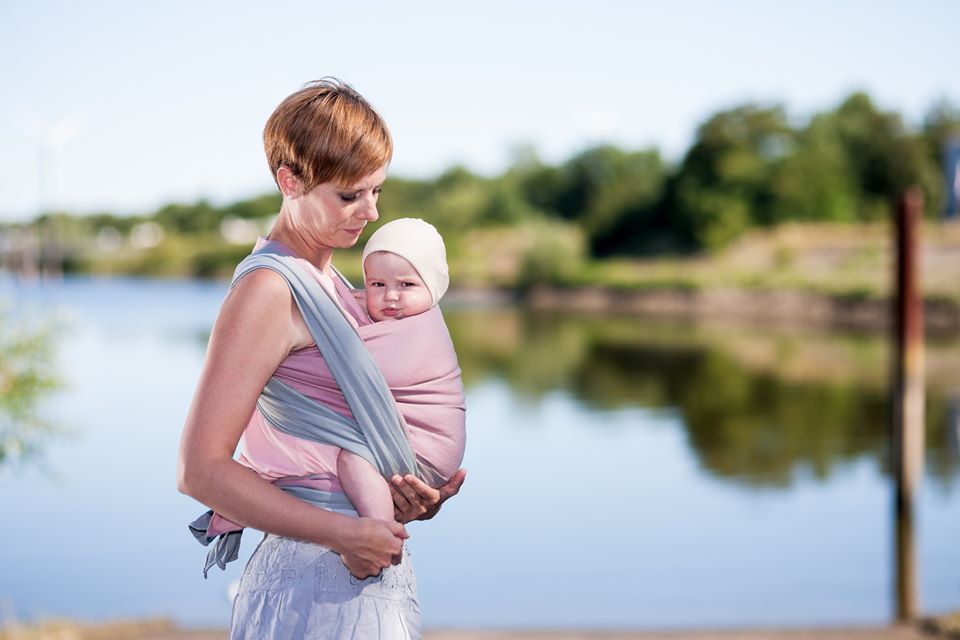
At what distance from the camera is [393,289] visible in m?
1.68

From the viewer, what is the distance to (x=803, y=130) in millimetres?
61844

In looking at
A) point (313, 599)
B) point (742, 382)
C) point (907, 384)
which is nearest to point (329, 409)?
point (313, 599)

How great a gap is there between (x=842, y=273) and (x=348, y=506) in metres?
45.3

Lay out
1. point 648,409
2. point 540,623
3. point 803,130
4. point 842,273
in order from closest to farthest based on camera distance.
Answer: point 540,623, point 648,409, point 842,273, point 803,130

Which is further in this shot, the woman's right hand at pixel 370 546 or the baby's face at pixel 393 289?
the baby's face at pixel 393 289

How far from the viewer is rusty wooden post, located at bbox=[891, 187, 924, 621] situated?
10.5 metres

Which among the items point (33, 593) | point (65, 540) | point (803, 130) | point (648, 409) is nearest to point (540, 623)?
point (33, 593)

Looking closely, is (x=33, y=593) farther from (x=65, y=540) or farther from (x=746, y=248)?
(x=746, y=248)

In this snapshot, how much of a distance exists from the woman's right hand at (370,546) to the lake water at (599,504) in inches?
190

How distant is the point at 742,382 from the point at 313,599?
26.9 m

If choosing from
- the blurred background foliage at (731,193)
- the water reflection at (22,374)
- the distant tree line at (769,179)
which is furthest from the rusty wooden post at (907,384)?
the distant tree line at (769,179)

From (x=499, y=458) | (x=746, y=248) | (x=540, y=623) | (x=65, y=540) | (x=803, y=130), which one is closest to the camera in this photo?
(x=540, y=623)

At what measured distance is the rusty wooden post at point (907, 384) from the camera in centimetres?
1052

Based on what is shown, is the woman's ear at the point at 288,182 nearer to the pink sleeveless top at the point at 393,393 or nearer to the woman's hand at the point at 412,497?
the pink sleeveless top at the point at 393,393
